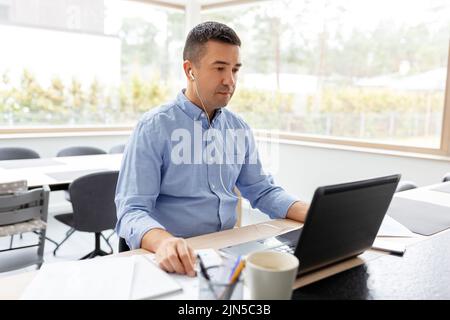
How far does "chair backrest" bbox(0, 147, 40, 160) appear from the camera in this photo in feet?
12.2

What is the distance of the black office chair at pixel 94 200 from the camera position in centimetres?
265

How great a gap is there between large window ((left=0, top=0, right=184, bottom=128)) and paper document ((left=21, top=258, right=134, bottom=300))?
4.05 metres

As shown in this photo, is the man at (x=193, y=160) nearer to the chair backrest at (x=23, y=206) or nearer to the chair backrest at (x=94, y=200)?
the chair backrest at (x=23, y=206)

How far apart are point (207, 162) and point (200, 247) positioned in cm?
40

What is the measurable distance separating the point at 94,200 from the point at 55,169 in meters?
0.63

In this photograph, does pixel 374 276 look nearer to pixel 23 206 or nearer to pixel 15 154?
pixel 23 206

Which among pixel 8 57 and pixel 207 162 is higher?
pixel 8 57

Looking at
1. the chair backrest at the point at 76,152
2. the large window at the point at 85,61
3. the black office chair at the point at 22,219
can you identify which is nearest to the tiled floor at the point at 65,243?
the chair backrest at the point at 76,152

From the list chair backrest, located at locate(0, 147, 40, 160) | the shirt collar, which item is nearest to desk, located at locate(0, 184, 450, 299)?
the shirt collar

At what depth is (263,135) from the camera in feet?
14.1

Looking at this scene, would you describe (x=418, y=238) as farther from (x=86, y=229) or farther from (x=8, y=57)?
(x=8, y=57)

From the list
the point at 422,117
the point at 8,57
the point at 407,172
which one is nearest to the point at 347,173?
the point at 407,172

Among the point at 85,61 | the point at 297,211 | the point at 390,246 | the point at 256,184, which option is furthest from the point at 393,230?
the point at 85,61

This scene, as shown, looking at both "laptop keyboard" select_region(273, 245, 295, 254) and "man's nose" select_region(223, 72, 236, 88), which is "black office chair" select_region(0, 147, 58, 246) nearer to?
"man's nose" select_region(223, 72, 236, 88)
